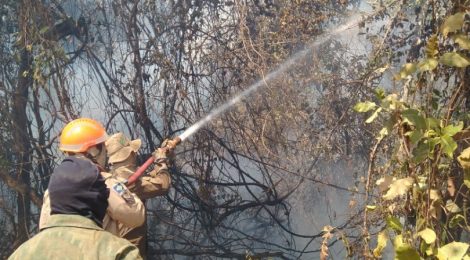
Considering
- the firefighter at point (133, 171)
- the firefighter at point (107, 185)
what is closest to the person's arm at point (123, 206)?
the firefighter at point (107, 185)

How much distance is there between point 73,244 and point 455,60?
5.02ft

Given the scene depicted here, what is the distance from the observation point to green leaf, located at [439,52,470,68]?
2.25 meters

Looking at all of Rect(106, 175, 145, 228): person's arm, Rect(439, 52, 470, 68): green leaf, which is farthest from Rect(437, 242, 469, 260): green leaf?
Rect(106, 175, 145, 228): person's arm

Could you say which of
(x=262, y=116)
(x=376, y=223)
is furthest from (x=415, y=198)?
(x=262, y=116)

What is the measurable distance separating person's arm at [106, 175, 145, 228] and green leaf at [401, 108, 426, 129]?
4.25ft

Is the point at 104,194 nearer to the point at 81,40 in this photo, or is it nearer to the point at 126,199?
the point at 126,199

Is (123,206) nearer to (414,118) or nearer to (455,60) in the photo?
→ (414,118)

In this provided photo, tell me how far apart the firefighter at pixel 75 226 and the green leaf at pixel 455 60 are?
53.1 inches

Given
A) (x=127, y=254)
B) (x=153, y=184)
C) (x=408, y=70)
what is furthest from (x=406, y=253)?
(x=153, y=184)

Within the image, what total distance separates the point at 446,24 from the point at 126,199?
157 cm

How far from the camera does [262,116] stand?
5227mm

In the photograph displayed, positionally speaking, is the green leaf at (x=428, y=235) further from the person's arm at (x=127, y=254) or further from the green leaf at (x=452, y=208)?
the person's arm at (x=127, y=254)

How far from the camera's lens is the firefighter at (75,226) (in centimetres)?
189

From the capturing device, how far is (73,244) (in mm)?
1896
